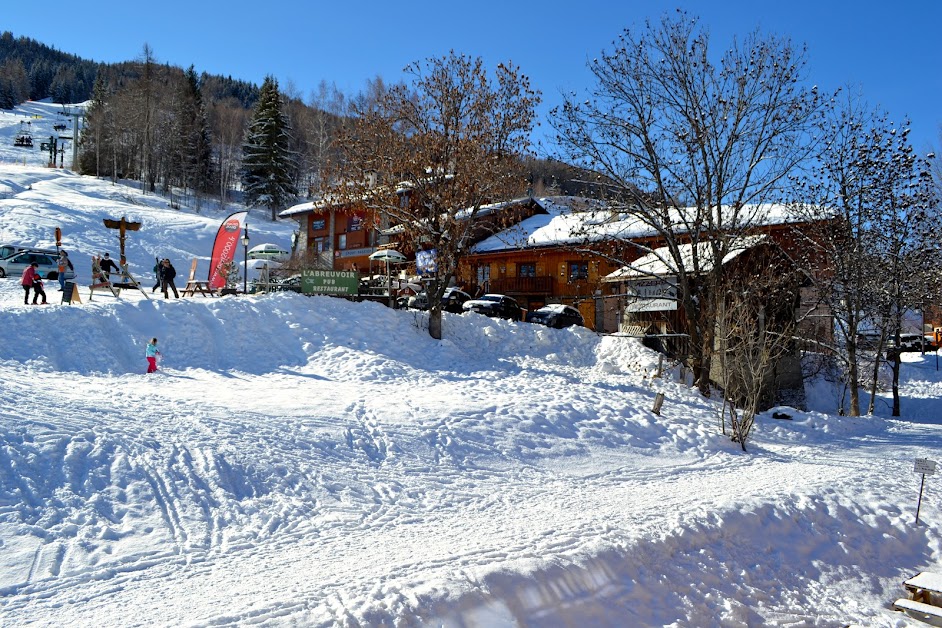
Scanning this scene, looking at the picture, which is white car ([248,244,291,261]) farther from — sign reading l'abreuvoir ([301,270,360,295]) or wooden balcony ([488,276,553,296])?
sign reading l'abreuvoir ([301,270,360,295])

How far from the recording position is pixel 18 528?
275 inches

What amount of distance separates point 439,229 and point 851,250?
44.8ft

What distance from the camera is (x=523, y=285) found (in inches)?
1431

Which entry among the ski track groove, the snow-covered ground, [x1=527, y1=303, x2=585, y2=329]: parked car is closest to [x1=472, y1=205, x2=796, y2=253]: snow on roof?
[x1=527, y1=303, x2=585, y2=329]: parked car

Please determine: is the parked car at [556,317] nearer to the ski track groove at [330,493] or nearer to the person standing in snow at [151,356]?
the ski track groove at [330,493]

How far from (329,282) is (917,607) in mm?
20007

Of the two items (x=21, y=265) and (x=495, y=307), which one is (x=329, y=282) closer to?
(x=495, y=307)

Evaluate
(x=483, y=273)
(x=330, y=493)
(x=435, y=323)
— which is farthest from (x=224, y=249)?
(x=483, y=273)

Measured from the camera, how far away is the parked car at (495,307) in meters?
28.5

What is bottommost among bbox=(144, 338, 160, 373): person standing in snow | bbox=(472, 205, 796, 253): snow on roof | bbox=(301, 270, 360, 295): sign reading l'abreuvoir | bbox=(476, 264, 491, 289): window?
bbox=(144, 338, 160, 373): person standing in snow

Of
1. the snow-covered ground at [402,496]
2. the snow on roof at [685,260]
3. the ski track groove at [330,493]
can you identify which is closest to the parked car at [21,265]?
the snow-covered ground at [402,496]

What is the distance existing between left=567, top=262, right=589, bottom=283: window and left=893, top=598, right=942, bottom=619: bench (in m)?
26.7

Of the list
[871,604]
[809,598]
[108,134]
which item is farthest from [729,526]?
[108,134]

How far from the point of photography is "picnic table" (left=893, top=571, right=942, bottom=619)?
7695 millimetres
